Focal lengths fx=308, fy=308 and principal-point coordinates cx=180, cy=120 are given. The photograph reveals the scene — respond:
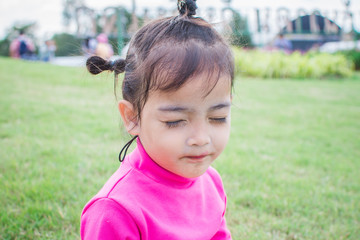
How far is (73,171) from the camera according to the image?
2592mm

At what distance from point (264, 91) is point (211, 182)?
5.94 meters

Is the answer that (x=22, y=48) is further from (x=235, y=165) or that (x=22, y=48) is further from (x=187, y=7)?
(x=187, y=7)

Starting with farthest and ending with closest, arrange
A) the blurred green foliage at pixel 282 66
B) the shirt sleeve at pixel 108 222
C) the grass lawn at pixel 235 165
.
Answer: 1. the blurred green foliage at pixel 282 66
2. the grass lawn at pixel 235 165
3. the shirt sleeve at pixel 108 222

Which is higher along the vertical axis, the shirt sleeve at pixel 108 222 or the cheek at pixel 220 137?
the cheek at pixel 220 137

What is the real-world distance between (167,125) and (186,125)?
8 centimetres

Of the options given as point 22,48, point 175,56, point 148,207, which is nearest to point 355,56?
point 22,48

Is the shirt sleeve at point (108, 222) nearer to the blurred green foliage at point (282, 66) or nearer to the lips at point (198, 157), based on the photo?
the lips at point (198, 157)

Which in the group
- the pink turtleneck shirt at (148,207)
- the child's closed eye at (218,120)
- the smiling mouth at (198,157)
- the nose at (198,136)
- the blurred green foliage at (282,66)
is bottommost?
the blurred green foliage at (282,66)

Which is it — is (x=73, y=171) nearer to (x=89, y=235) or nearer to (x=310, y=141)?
(x=89, y=235)

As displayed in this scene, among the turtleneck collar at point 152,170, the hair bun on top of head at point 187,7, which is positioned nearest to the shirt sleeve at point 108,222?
the turtleneck collar at point 152,170

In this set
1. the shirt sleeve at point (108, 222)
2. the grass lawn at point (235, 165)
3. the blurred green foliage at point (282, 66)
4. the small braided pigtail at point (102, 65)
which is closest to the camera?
the shirt sleeve at point (108, 222)

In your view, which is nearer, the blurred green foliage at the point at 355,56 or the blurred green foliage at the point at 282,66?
the blurred green foliage at the point at 282,66

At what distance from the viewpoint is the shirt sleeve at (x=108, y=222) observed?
1174 millimetres

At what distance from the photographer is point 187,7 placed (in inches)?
54.3
